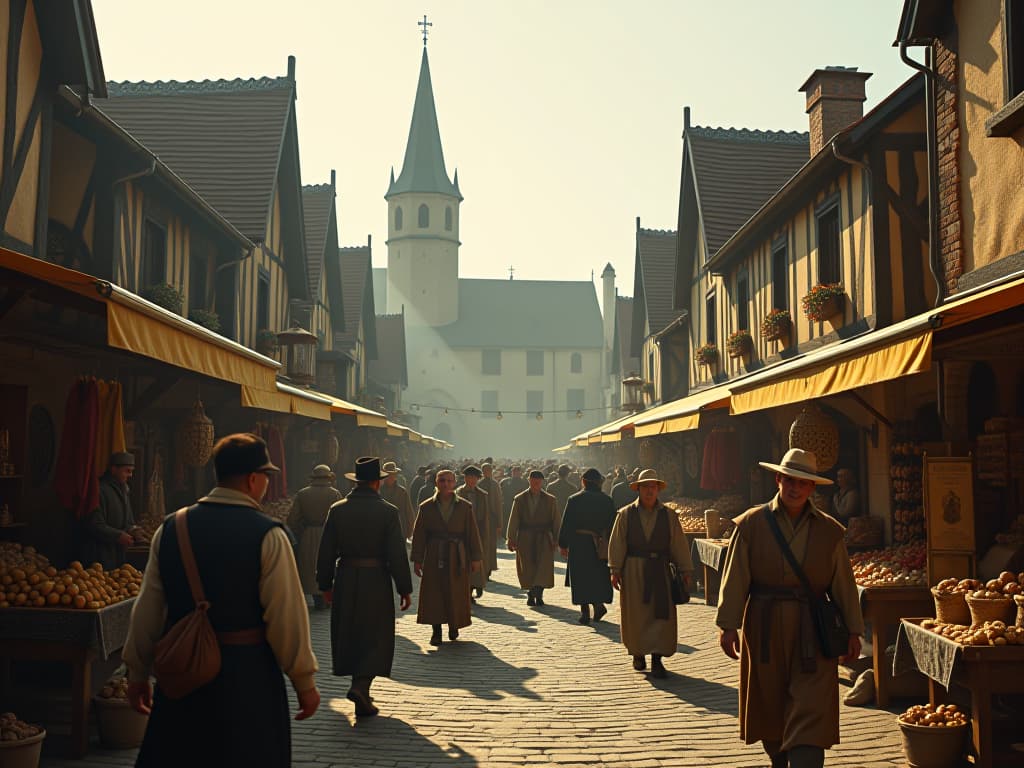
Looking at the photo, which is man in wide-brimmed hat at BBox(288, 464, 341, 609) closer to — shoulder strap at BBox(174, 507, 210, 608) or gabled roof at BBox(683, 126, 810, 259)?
shoulder strap at BBox(174, 507, 210, 608)

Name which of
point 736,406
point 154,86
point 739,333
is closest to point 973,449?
point 736,406

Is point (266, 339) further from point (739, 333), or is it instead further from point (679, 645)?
point (679, 645)

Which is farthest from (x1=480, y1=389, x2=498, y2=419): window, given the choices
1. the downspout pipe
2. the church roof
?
the downspout pipe

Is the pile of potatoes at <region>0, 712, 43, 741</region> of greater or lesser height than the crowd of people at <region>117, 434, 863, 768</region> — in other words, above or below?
below

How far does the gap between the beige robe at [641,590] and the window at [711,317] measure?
11.1m

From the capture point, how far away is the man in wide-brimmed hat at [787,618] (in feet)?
18.1

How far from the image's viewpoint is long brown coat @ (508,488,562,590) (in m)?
13.9

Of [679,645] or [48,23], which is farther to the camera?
[679,645]

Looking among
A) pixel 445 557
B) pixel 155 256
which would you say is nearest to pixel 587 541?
pixel 445 557

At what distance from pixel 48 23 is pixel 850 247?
29.0 feet

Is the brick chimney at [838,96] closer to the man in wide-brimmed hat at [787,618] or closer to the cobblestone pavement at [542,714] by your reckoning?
the cobblestone pavement at [542,714]

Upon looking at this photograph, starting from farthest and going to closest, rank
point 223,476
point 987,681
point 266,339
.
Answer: point 266,339 < point 987,681 < point 223,476

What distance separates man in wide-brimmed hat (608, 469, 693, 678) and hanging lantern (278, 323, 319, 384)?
10.7 meters

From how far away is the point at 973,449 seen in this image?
9.03 m
